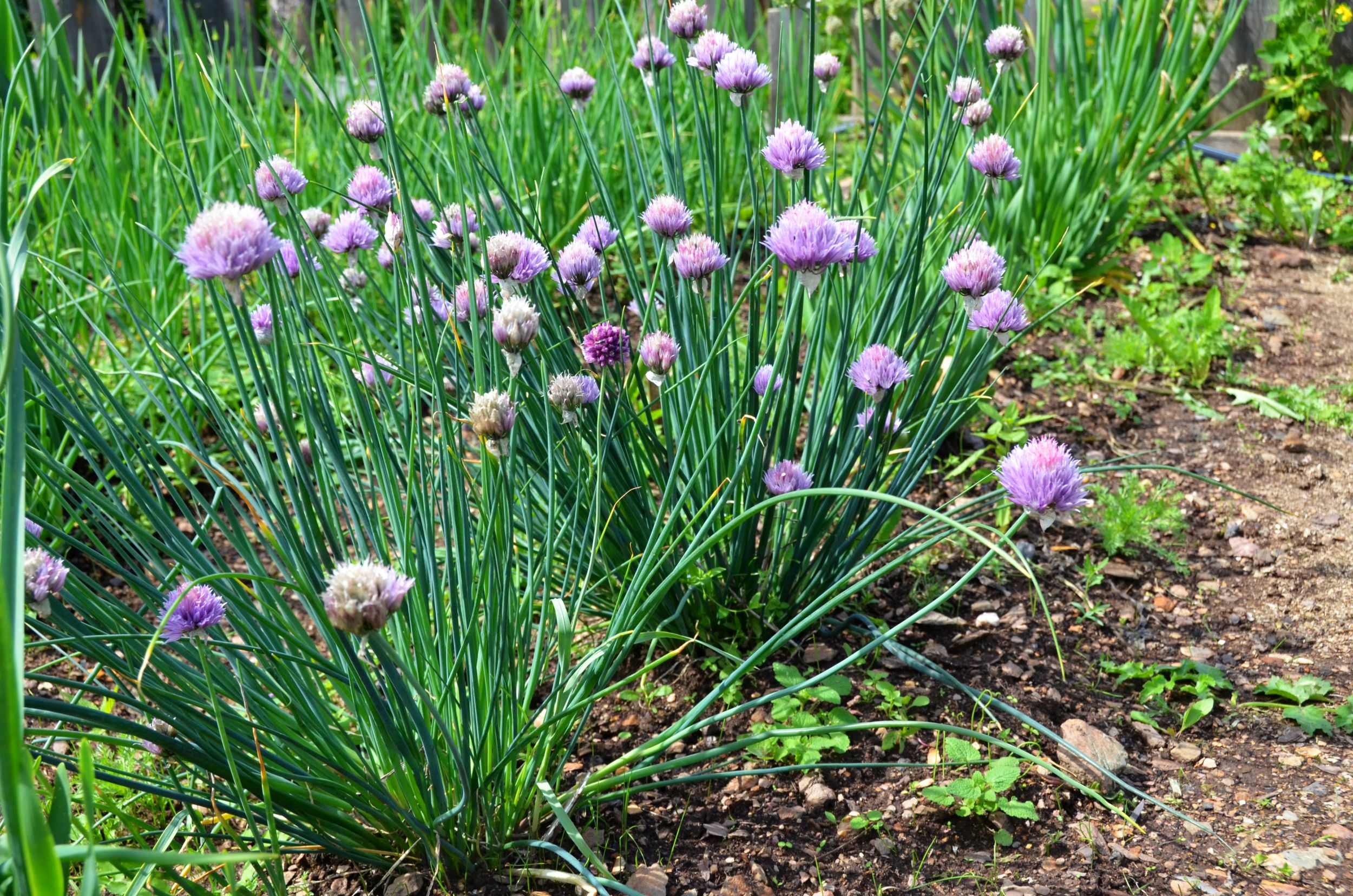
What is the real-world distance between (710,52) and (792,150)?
11.2 inches

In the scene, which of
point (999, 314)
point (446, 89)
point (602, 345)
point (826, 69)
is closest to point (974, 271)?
point (999, 314)

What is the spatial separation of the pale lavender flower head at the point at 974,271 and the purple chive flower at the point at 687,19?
1.94 feet

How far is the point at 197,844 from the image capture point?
1.29 m

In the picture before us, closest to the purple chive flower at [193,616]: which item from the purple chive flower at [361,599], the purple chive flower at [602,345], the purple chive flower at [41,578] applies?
the purple chive flower at [41,578]

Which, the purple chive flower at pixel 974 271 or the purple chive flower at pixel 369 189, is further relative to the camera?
the purple chive flower at pixel 369 189

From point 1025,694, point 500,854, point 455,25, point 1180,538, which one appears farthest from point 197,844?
point 455,25

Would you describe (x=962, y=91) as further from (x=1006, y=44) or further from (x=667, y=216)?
(x=667, y=216)

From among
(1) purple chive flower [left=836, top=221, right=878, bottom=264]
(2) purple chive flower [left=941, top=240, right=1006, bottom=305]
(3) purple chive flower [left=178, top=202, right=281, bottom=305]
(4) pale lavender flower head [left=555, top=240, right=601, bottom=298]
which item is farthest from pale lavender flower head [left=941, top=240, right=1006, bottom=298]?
(3) purple chive flower [left=178, top=202, right=281, bottom=305]

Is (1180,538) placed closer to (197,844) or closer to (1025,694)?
(1025,694)

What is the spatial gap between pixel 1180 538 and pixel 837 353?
1.03m

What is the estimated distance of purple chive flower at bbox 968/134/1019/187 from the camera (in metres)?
1.55

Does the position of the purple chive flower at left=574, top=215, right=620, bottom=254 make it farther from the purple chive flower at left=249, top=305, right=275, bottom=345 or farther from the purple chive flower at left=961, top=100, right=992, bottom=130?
the purple chive flower at left=961, top=100, right=992, bottom=130

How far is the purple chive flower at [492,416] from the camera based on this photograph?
105cm

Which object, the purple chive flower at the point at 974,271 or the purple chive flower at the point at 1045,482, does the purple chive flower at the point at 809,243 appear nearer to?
the purple chive flower at the point at 974,271
